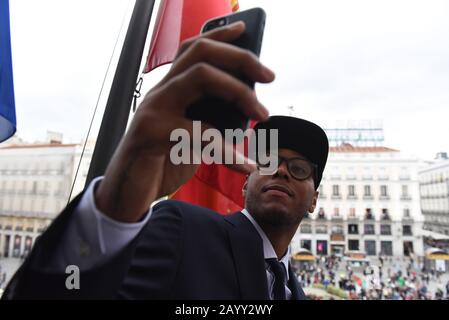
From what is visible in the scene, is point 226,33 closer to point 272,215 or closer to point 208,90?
point 208,90

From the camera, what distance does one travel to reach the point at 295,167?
1.54 m

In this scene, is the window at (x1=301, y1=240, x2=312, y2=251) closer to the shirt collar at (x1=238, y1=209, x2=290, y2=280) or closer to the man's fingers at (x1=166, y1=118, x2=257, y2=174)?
the shirt collar at (x1=238, y1=209, x2=290, y2=280)

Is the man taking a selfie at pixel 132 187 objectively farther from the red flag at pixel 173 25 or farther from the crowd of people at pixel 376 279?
the crowd of people at pixel 376 279

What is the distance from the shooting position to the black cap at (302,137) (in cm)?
157

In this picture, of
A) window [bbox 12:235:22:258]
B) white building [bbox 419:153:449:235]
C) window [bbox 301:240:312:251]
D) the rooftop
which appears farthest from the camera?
white building [bbox 419:153:449:235]

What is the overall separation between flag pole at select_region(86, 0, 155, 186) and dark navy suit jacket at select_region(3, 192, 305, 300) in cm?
72

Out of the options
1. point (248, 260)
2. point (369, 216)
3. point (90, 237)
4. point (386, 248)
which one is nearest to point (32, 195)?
point (248, 260)

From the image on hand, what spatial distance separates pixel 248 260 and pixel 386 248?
41.8m

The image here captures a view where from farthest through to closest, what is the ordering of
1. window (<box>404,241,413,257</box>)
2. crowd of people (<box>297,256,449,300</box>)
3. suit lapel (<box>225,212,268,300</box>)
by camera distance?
window (<box>404,241,413,257</box>)
crowd of people (<box>297,256,449,300</box>)
suit lapel (<box>225,212,268,300</box>)

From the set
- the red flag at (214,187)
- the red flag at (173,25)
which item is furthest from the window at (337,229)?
the red flag at (173,25)

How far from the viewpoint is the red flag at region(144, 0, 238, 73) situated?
2418 mm

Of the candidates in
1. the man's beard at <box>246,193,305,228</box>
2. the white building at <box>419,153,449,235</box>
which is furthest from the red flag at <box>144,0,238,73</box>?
the white building at <box>419,153,449,235</box>
